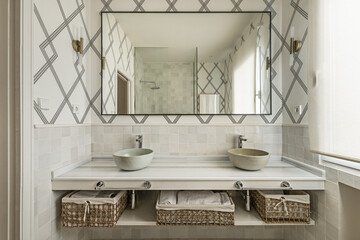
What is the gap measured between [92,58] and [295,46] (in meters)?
1.68

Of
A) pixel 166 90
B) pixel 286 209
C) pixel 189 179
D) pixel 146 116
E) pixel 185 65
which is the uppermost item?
pixel 185 65

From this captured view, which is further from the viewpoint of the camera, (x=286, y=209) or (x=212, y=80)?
(x=212, y=80)

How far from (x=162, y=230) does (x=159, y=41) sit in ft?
→ 5.51

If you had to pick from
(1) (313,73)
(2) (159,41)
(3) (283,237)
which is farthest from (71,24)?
(3) (283,237)

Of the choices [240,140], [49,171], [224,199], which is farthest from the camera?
[240,140]

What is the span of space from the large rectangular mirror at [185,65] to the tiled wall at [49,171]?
0.44m

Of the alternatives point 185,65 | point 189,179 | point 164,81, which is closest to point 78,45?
point 164,81

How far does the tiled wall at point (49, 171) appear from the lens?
3.31ft

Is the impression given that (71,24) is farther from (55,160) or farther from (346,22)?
(346,22)

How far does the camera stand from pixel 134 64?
162 centimetres

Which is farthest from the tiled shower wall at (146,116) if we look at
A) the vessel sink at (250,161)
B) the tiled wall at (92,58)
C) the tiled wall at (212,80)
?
the vessel sink at (250,161)

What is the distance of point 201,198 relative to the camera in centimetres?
120

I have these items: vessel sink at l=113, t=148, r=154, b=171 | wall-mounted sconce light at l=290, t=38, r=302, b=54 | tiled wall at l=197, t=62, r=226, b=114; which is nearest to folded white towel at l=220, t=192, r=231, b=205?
vessel sink at l=113, t=148, r=154, b=171

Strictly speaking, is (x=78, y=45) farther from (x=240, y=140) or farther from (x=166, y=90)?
(x=240, y=140)
